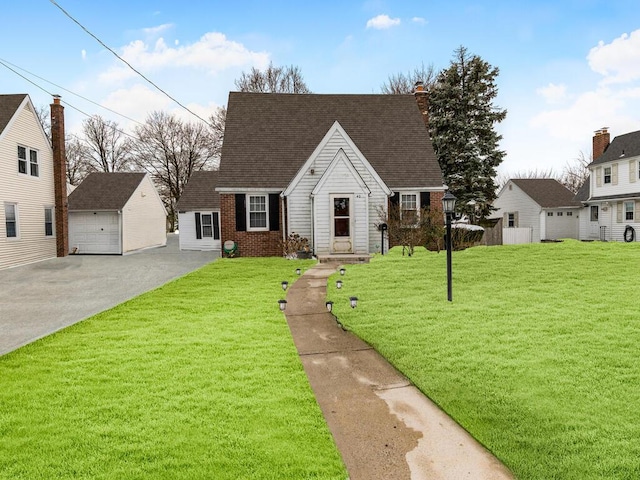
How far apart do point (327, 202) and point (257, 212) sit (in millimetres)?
3914

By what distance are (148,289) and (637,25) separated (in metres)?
24.4

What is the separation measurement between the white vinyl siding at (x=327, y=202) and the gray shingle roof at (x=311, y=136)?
56.9 inches

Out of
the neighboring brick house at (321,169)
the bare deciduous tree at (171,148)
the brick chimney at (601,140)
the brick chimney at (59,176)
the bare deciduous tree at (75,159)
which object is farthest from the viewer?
the bare deciduous tree at (75,159)

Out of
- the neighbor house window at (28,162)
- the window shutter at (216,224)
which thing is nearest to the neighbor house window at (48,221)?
the neighbor house window at (28,162)

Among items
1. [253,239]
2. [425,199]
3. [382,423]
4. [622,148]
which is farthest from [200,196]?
[622,148]

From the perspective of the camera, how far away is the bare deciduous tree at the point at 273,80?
39062mm

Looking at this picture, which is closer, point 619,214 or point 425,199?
point 425,199

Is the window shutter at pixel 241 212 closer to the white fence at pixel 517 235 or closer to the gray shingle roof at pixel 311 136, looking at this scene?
the gray shingle roof at pixel 311 136

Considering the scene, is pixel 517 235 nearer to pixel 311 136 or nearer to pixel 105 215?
pixel 311 136

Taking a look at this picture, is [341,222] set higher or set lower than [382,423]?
higher

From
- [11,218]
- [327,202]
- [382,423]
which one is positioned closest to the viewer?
[382,423]

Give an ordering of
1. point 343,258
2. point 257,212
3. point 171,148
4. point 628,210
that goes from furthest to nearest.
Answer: point 171,148, point 628,210, point 257,212, point 343,258

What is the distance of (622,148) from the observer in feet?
93.1

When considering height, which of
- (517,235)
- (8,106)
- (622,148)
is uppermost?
(8,106)
